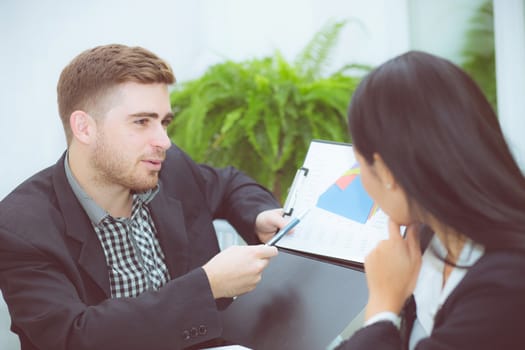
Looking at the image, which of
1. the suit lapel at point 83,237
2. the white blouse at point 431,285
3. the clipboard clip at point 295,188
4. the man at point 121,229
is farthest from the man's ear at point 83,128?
the white blouse at point 431,285

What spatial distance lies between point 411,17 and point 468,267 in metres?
1.76

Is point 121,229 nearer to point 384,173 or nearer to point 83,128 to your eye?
point 83,128

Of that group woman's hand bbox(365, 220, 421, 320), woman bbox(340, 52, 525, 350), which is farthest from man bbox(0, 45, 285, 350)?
woman bbox(340, 52, 525, 350)

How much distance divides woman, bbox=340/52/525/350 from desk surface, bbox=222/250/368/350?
0.21 m

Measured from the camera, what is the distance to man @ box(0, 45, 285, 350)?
1009 millimetres

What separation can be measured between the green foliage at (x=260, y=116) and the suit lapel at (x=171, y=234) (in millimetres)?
555

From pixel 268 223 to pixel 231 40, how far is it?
1507mm

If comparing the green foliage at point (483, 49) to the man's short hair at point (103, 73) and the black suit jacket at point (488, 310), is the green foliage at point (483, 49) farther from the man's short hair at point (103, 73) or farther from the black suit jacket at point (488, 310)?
the black suit jacket at point (488, 310)

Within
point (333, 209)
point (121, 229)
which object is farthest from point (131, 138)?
point (333, 209)

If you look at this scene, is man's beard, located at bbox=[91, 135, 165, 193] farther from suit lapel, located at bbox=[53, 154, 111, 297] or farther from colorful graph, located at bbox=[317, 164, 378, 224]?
colorful graph, located at bbox=[317, 164, 378, 224]

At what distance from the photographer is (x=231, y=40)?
2.69m

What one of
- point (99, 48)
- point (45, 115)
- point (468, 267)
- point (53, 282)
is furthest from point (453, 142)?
point (45, 115)

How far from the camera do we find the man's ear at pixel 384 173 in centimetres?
76

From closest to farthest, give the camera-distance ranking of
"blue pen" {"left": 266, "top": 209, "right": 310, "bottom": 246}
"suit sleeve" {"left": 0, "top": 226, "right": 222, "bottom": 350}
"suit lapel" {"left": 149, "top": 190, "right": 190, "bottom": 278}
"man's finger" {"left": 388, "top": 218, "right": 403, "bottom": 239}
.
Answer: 1. "man's finger" {"left": 388, "top": 218, "right": 403, "bottom": 239}
2. "suit sleeve" {"left": 0, "top": 226, "right": 222, "bottom": 350}
3. "blue pen" {"left": 266, "top": 209, "right": 310, "bottom": 246}
4. "suit lapel" {"left": 149, "top": 190, "right": 190, "bottom": 278}
